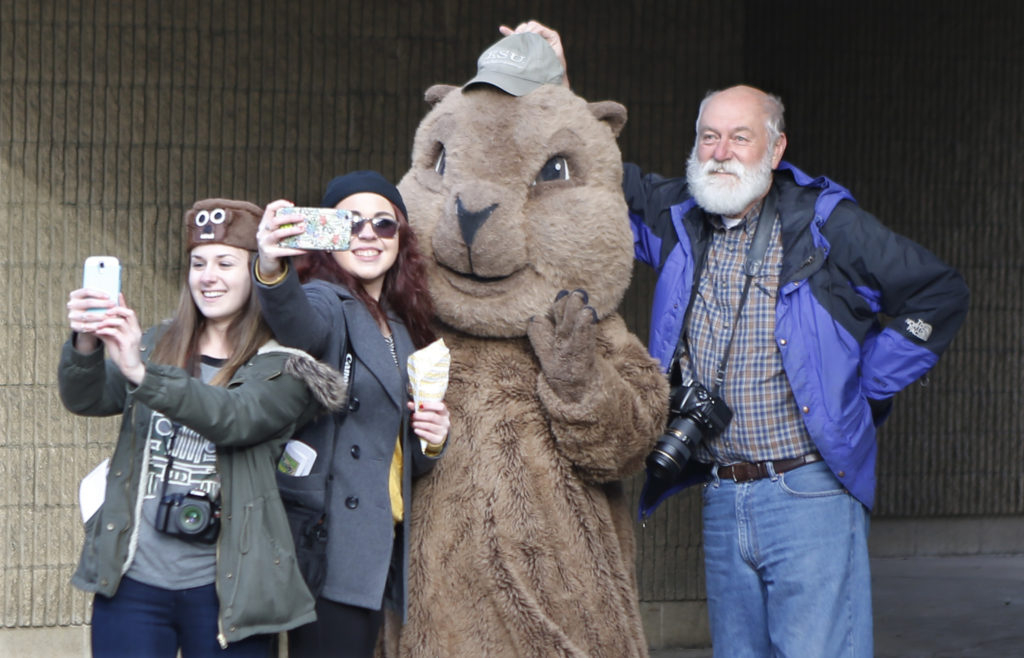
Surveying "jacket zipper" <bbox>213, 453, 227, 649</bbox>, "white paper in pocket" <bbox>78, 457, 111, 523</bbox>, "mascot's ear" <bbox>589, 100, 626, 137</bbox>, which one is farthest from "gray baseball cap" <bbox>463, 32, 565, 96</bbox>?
"white paper in pocket" <bbox>78, 457, 111, 523</bbox>

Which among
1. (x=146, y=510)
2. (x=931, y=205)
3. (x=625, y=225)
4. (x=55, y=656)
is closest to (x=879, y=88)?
(x=931, y=205)

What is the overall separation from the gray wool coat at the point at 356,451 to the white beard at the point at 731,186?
110cm

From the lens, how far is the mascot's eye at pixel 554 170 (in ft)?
12.2

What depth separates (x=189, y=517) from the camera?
3.08 metres

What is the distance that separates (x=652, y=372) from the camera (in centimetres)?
371

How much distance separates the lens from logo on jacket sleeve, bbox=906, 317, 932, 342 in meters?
3.83

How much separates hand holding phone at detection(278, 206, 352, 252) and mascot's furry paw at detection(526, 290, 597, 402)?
0.64 m

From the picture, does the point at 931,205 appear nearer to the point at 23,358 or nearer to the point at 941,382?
the point at 941,382

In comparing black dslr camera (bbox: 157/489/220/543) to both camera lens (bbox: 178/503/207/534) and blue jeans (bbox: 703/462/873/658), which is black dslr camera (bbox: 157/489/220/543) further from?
blue jeans (bbox: 703/462/873/658)

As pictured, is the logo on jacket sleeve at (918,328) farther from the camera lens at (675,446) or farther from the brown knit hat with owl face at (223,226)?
the brown knit hat with owl face at (223,226)

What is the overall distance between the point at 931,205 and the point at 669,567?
3.43m

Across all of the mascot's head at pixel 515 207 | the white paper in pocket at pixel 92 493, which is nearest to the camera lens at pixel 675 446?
the mascot's head at pixel 515 207

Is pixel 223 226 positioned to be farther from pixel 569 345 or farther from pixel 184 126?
pixel 184 126

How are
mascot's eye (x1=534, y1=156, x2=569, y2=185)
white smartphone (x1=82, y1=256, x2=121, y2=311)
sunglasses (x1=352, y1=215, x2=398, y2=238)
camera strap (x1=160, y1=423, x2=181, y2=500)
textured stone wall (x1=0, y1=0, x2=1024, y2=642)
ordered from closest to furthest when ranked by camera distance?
1. white smartphone (x1=82, y1=256, x2=121, y2=311)
2. camera strap (x1=160, y1=423, x2=181, y2=500)
3. sunglasses (x1=352, y1=215, x2=398, y2=238)
4. mascot's eye (x1=534, y1=156, x2=569, y2=185)
5. textured stone wall (x1=0, y1=0, x2=1024, y2=642)
